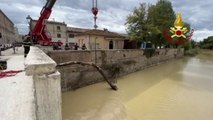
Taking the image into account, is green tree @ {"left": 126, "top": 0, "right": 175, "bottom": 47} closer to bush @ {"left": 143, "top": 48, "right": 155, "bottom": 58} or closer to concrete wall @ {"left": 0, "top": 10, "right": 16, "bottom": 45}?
bush @ {"left": 143, "top": 48, "right": 155, "bottom": 58}

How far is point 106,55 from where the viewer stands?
13789 mm

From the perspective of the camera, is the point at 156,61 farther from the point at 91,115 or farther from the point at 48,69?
the point at 48,69

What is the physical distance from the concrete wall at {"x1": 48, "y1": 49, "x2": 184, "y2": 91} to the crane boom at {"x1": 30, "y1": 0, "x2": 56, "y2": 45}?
376cm

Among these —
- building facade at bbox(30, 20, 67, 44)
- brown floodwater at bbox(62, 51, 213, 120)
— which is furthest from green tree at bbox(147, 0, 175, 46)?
building facade at bbox(30, 20, 67, 44)

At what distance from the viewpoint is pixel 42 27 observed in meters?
12.9

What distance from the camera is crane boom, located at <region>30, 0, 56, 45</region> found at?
40.4 feet

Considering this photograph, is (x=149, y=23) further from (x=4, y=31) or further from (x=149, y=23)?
(x=4, y=31)

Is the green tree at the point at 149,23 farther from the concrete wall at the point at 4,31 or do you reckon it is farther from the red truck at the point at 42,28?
the concrete wall at the point at 4,31

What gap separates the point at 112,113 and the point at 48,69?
5.96m

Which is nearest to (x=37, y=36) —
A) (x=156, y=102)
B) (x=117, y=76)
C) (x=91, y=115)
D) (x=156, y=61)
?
(x=117, y=76)

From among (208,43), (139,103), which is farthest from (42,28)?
(208,43)

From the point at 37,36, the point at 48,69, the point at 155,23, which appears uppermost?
the point at 155,23

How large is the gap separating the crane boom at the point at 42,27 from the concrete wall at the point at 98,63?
3757mm

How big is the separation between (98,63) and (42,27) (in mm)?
5416
